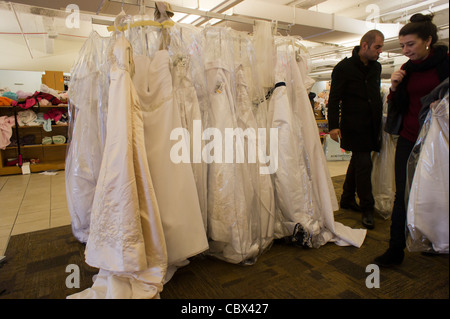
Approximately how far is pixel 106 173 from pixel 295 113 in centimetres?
115

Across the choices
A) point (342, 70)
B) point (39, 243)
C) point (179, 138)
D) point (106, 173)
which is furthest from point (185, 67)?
point (39, 243)

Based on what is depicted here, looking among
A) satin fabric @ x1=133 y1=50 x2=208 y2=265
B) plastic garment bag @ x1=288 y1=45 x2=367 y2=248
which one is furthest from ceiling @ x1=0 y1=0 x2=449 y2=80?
plastic garment bag @ x1=288 y1=45 x2=367 y2=248

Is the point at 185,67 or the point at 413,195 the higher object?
the point at 185,67

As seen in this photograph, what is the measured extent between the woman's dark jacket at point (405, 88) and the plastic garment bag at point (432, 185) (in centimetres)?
6

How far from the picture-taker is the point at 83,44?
1585 mm

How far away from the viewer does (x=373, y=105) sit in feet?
6.20

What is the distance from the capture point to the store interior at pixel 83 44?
1179 mm

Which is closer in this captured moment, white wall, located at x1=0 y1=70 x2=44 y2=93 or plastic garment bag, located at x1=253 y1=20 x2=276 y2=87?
plastic garment bag, located at x1=253 y1=20 x2=276 y2=87

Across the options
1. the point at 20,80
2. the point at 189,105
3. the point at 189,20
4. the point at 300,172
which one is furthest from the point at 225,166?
the point at 20,80

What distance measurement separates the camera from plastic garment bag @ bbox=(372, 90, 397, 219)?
2.05 metres

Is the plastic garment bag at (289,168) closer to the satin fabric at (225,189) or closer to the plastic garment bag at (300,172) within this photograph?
the plastic garment bag at (300,172)

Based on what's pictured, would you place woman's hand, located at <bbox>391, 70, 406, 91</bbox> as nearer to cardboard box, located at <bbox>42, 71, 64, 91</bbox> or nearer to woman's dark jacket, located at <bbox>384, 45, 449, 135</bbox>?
woman's dark jacket, located at <bbox>384, 45, 449, 135</bbox>

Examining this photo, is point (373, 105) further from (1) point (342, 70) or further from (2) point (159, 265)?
(2) point (159, 265)

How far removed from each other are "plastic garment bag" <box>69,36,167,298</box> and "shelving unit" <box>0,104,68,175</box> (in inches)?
161
